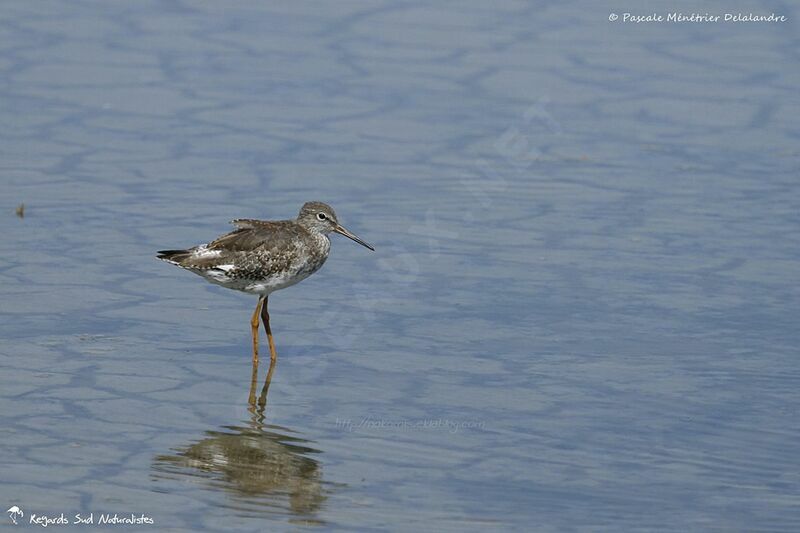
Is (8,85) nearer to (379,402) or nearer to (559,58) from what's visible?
(559,58)

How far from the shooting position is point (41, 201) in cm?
1622

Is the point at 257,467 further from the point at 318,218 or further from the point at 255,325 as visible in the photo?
the point at 318,218

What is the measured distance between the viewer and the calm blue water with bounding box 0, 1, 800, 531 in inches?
391

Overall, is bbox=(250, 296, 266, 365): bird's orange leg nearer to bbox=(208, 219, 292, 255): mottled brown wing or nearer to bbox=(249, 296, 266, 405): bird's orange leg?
bbox=(249, 296, 266, 405): bird's orange leg

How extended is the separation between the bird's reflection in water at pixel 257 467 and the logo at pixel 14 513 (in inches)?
40.7

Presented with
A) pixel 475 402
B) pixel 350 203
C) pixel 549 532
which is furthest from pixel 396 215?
pixel 549 532

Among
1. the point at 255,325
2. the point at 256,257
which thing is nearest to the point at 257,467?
the point at 255,325

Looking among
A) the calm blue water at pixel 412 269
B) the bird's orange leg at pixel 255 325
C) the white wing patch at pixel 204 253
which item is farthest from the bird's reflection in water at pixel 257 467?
the white wing patch at pixel 204 253

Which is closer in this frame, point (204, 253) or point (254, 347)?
point (254, 347)

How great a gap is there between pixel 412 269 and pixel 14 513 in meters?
6.74

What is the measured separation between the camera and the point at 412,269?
49.4 ft

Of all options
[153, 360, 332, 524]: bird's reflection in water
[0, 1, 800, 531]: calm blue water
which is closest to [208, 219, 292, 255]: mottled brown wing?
[0, 1, 800, 531]: calm blue water

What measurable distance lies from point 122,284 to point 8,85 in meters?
6.51

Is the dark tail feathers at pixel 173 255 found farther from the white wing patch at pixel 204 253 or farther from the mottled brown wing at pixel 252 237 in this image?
the mottled brown wing at pixel 252 237
